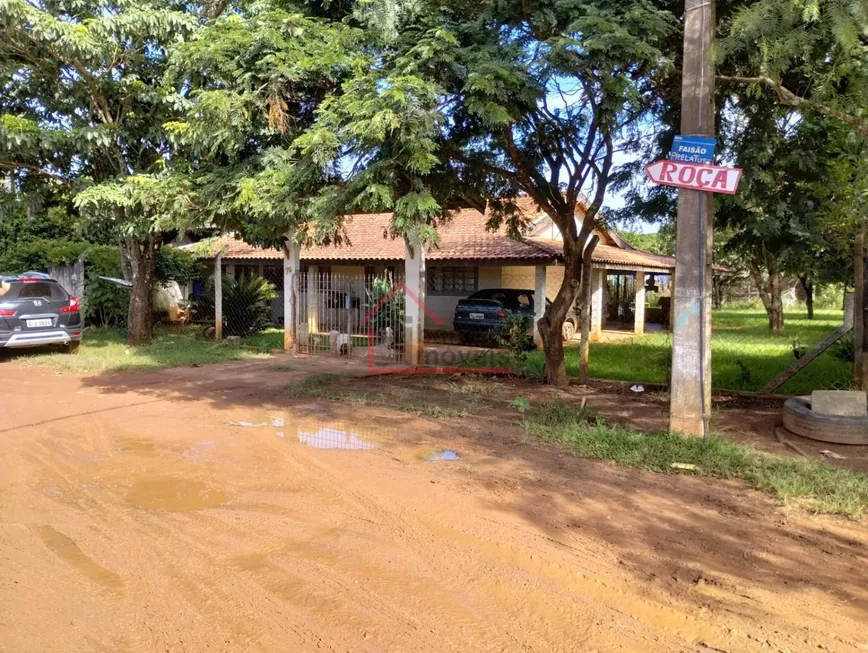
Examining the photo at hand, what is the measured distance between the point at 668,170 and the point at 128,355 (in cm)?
1110

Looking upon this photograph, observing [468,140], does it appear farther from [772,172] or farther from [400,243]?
[400,243]

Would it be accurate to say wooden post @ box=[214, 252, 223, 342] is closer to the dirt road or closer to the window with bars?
the window with bars

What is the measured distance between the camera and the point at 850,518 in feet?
14.3

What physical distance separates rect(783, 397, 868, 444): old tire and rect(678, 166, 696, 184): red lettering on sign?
8.74ft

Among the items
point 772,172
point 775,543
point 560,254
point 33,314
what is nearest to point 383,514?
point 775,543

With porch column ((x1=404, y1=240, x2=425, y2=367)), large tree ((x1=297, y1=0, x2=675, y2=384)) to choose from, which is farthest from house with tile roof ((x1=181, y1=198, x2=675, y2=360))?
large tree ((x1=297, y1=0, x2=675, y2=384))

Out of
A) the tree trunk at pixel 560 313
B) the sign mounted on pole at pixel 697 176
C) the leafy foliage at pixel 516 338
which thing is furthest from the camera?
the leafy foliage at pixel 516 338

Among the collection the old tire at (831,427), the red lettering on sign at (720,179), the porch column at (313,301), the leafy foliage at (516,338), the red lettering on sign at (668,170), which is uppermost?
the red lettering on sign at (668,170)

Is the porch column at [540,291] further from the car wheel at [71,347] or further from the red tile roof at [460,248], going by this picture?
the car wheel at [71,347]

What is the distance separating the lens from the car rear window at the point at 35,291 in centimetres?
1179

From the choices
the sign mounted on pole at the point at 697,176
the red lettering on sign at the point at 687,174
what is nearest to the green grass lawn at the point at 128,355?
the sign mounted on pole at the point at 697,176

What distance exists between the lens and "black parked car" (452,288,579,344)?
16625 millimetres

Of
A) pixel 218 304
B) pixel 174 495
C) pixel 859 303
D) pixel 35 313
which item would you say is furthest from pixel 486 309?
pixel 174 495

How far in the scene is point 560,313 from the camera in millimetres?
9695
